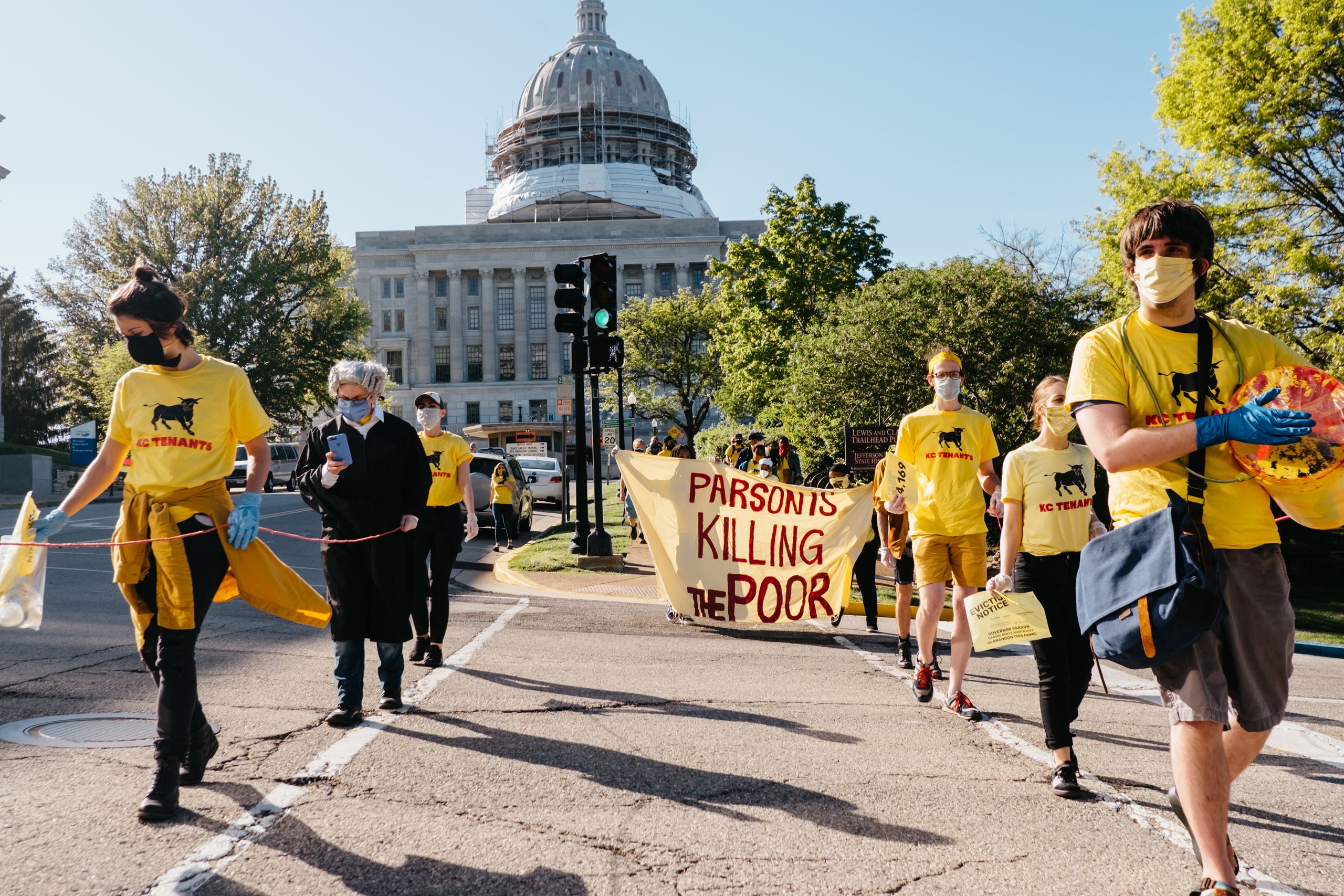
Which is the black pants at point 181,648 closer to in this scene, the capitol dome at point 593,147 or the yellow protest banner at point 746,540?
the yellow protest banner at point 746,540

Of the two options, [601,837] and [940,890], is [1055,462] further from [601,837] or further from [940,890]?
[601,837]

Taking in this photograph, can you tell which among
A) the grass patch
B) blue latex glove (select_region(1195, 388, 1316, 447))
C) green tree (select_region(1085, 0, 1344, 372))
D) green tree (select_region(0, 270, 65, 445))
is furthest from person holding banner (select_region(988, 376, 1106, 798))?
green tree (select_region(0, 270, 65, 445))

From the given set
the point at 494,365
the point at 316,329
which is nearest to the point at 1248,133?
the point at 316,329

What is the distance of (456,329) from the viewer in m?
98.4

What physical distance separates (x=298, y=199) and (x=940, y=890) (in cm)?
5555

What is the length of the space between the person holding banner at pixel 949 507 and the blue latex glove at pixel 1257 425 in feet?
10.3

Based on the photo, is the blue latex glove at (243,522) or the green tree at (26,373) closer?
the blue latex glove at (243,522)

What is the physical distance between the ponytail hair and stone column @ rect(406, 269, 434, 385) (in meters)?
96.1

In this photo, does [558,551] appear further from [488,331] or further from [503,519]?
[488,331]

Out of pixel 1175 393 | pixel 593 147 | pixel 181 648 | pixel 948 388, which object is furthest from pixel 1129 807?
pixel 593 147

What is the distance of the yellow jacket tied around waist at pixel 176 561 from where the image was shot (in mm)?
4203

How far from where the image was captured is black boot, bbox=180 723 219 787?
14.2ft

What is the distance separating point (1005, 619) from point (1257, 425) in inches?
84.7

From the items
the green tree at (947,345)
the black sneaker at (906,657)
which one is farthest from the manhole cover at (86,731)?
the green tree at (947,345)
